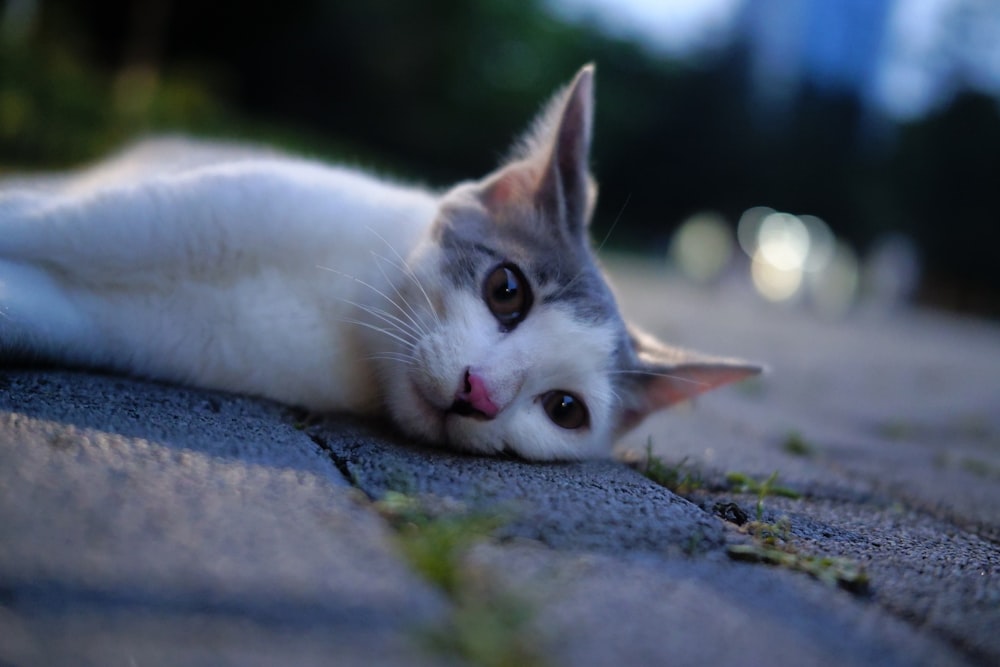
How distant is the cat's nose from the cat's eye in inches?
7.8

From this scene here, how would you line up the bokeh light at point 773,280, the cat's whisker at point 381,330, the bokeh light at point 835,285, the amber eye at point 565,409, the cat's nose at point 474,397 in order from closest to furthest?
the cat's nose at point 474,397 → the cat's whisker at point 381,330 → the amber eye at point 565,409 → the bokeh light at point 835,285 → the bokeh light at point 773,280

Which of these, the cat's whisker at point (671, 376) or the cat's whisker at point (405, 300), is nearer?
the cat's whisker at point (405, 300)

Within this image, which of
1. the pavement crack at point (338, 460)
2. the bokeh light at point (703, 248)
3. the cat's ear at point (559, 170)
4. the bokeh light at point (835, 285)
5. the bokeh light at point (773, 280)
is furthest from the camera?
the bokeh light at point (703, 248)

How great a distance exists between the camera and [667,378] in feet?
6.29

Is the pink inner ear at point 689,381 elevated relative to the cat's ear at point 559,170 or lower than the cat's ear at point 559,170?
lower

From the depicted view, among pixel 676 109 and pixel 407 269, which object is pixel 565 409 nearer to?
pixel 407 269

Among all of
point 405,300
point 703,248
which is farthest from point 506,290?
point 703,248

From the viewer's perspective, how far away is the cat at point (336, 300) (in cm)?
154

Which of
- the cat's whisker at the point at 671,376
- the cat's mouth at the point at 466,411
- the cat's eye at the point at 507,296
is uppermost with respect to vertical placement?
the cat's eye at the point at 507,296

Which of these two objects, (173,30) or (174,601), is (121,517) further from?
(173,30)

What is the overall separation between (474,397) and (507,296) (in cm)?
29

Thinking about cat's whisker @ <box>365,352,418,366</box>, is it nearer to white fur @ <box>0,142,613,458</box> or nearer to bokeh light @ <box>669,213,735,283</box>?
white fur @ <box>0,142,613,458</box>

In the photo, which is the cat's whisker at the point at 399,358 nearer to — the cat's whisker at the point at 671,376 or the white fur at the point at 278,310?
→ the white fur at the point at 278,310

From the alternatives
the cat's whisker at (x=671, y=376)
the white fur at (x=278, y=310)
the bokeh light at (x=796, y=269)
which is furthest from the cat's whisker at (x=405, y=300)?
the bokeh light at (x=796, y=269)
